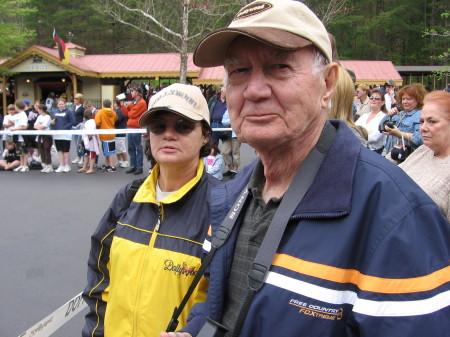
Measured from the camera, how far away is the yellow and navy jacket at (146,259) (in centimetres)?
211

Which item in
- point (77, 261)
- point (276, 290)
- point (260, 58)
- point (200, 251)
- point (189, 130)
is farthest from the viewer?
point (77, 261)

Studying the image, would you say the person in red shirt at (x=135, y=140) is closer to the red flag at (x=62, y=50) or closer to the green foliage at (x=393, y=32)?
the red flag at (x=62, y=50)

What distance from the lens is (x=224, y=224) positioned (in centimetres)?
157

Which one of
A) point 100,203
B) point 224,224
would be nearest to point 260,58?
point 224,224

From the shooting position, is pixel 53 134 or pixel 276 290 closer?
pixel 276 290

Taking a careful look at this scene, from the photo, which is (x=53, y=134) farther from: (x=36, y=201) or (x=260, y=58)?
A: (x=260, y=58)

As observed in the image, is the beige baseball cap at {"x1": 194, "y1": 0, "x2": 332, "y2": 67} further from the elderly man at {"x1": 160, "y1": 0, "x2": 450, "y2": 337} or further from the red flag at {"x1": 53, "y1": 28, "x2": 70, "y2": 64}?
the red flag at {"x1": 53, "y1": 28, "x2": 70, "y2": 64}

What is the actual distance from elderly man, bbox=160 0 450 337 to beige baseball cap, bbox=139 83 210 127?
87cm

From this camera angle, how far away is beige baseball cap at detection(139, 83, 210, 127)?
2.44 meters

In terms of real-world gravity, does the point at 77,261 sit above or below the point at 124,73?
below

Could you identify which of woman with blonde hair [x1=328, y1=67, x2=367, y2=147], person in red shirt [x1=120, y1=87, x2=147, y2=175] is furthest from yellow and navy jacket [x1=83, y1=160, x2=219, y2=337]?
person in red shirt [x1=120, y1=87, x2=147, y2=175]

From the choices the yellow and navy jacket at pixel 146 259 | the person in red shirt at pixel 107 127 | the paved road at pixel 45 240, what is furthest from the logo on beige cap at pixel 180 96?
the person in red shirt at pixel 107 127

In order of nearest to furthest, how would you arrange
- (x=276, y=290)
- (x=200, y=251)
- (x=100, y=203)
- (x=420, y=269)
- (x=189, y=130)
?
(x=420, y=269), (x=276, y=290), (x=200, y=251), (x=189, y=130), (x=100, y=203)

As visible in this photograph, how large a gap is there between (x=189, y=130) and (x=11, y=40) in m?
32.5
